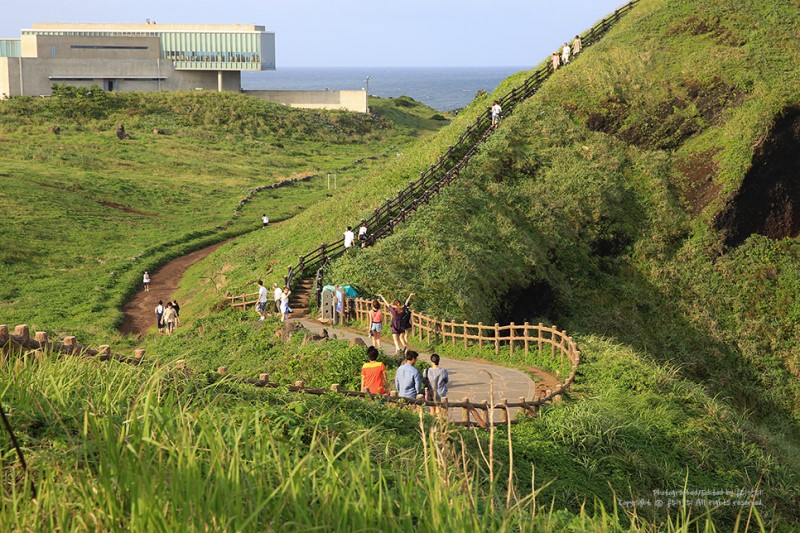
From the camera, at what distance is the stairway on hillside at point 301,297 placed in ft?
99.8

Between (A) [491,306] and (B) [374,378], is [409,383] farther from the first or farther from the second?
(A) [491,306]

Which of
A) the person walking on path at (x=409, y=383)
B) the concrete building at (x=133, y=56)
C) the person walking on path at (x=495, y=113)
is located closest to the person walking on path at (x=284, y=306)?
the person walking on path at (x=409, y=383)

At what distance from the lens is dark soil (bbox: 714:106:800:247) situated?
137ft

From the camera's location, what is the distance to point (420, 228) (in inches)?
1411

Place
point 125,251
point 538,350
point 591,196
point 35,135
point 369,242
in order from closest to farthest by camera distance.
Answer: point 538,350 < point 369,242 < point 591,196 < point 125,251 < point 35,135

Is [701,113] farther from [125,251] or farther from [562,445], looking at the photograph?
[562,445]

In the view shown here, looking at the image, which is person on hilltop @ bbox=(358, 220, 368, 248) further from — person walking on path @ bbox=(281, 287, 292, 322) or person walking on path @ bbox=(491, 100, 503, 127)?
person walking on path @ bbox=(491, 100, 503, 127)

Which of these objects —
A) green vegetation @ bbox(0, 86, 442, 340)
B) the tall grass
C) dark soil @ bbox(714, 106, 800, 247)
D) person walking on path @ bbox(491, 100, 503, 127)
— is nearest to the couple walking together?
green vegetation @ bbox(0, 86, 442, 340)

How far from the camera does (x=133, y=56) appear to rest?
105062 mm

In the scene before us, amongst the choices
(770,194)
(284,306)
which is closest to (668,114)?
(770,194)

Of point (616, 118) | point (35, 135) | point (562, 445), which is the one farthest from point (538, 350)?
point (35, 135)

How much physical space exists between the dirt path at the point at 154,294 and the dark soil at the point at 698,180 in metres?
22.1

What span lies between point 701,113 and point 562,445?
111 ft

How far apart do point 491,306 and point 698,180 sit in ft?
53.1
